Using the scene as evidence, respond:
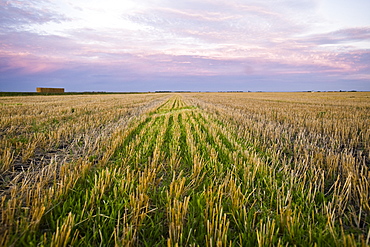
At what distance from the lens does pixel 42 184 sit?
8.58 feet

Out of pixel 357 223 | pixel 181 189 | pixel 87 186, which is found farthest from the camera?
pixel 87 186

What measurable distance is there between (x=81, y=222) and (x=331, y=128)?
7.67 meters

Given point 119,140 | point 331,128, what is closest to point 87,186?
point 119,140

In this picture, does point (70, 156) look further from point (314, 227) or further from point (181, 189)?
point (314, 227)

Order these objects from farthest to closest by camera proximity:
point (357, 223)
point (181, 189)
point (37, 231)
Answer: point (181, 189), point (357, 223), point (37, 231)

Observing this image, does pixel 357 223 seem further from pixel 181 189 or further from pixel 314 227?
pixel 181 189

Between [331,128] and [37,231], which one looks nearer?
[37,231]

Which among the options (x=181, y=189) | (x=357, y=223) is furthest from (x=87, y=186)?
(x=357, y=223)

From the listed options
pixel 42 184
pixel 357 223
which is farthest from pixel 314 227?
pixel 42 184

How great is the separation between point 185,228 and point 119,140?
11.5 feet

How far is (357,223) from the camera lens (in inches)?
77.2

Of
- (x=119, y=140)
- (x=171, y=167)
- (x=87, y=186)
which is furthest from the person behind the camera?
(x=119, y=140)

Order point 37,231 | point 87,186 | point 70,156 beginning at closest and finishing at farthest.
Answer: point 37,231 < point 87,186 < point 70,156

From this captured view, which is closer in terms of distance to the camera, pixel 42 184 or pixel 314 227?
pixel 314 227
